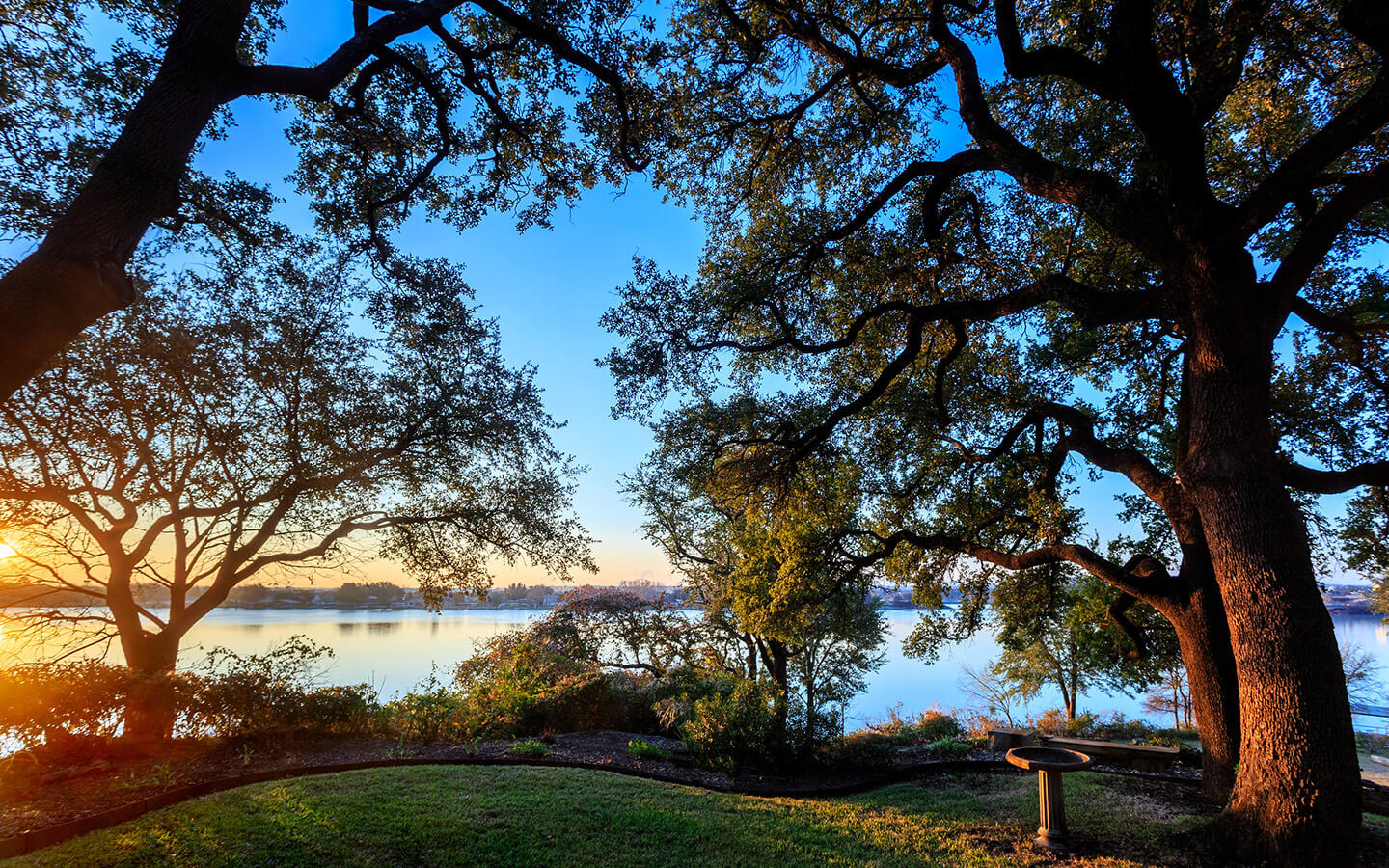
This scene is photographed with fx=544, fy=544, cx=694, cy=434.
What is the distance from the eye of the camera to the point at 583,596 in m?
15.4

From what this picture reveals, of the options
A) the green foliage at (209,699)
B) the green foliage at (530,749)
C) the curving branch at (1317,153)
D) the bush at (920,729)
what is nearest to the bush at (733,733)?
the green foliage at (530,749)

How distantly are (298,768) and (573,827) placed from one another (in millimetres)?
3367

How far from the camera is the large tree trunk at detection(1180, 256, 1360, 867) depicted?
170 inches

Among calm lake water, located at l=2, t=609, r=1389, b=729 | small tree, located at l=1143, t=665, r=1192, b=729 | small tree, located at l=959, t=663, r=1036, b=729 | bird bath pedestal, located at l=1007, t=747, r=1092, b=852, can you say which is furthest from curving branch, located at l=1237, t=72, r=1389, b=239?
small tree, located at l=1143, t=665, r=1192, b=729

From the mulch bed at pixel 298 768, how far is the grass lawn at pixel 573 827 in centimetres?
95

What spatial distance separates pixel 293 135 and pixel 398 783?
25.6 ft

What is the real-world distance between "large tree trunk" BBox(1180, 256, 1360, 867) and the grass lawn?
2.75ft

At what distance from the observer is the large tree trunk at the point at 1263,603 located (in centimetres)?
432

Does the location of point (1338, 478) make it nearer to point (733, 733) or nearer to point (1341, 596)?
point (733, 733)

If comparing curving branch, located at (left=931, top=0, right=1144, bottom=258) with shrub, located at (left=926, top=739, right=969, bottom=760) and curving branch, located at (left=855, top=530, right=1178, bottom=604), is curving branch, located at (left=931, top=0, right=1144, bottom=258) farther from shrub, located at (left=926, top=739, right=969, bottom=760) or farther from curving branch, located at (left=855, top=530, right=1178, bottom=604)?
shrub, located at (left=926, top=739, right=969, bottom=760)

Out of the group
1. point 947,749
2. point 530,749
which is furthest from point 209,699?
point 947,749

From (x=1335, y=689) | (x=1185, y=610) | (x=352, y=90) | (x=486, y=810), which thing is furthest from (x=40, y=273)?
(x=1185, y=610)

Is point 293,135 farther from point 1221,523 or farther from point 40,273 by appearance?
point 1221,523

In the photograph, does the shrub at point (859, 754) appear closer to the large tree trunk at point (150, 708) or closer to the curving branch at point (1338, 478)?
the curving branch at point (1338, 478)
